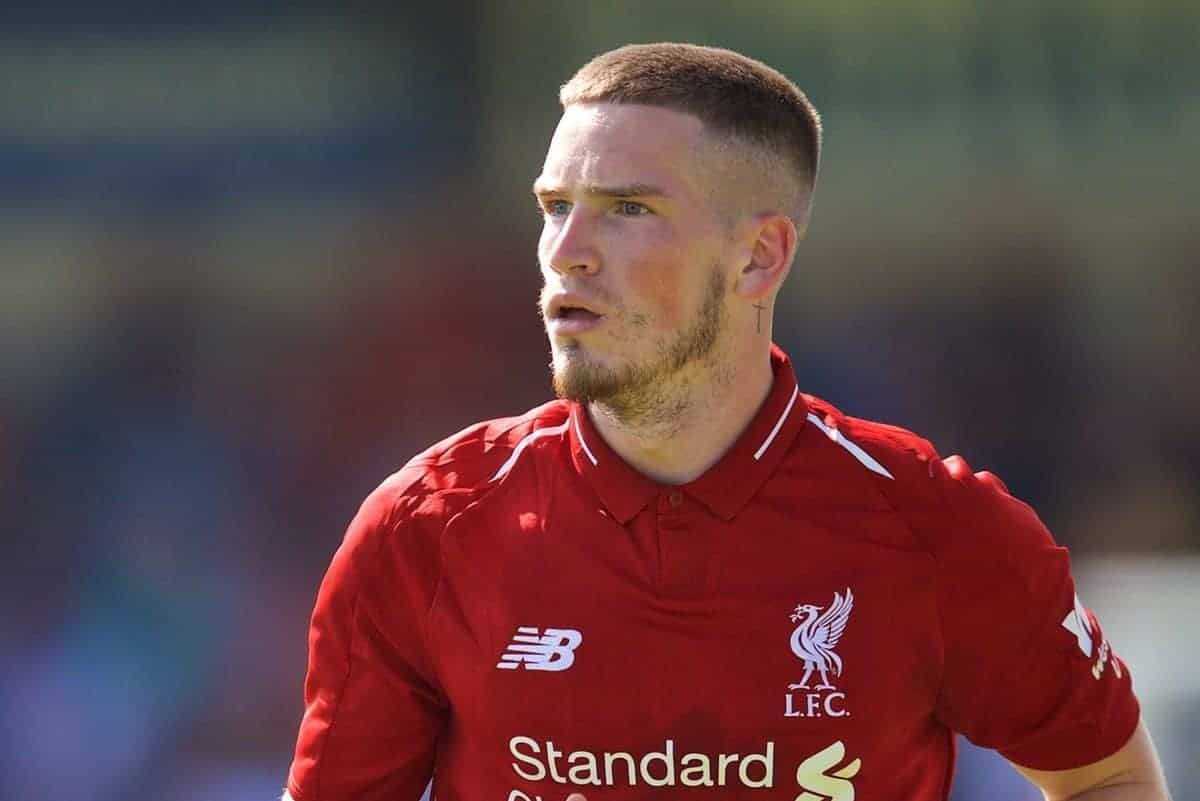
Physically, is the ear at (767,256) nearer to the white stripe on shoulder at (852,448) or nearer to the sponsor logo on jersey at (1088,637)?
the white stripe on shoulder at (852,448)

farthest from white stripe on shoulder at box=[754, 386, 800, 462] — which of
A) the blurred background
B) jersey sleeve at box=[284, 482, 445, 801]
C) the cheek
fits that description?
the blurred background

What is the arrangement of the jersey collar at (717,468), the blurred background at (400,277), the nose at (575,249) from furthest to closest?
1. the blurred background at (400,277)
2. the jersey collar at (717,468)
3. the nose at (575,249)

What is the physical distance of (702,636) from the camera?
6.37 feet

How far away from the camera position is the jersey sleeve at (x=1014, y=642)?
1957mm

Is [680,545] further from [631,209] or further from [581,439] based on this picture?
[631,209]

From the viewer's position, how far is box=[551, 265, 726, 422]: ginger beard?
1916 mm

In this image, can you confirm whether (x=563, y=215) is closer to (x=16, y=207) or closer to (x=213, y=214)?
(x=213, y=214)

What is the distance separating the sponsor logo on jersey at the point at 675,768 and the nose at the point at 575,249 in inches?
23.7

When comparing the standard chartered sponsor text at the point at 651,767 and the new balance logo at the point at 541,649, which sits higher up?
the new balance logo at the point at 541,649

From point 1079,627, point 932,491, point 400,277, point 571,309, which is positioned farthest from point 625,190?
point 400,277

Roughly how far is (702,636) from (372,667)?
17.2 inches

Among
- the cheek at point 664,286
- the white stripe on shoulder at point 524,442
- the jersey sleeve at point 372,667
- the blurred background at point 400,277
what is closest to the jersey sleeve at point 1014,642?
the cheek at point 664,286

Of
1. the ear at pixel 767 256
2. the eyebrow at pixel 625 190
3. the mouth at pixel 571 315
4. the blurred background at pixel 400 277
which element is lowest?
the blurred background at pixel 400 277

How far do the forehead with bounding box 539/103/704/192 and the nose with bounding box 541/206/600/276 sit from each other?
51 millimetres
